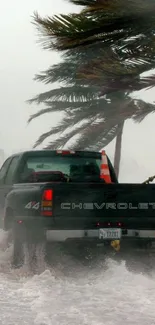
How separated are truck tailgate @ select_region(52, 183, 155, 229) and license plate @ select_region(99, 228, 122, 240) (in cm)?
9

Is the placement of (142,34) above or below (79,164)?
above

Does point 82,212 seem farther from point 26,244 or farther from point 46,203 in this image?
point 26,244

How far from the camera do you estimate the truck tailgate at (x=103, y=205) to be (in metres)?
8.53

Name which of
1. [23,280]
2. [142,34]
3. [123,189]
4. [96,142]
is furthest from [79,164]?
[96,142]

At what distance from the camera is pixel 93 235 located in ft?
28.1

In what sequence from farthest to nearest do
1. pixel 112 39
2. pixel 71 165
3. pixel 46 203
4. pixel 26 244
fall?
pixel 112 39
pixel 71 165
pixel 26 244
pixel 46 203

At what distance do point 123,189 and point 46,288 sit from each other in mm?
1792

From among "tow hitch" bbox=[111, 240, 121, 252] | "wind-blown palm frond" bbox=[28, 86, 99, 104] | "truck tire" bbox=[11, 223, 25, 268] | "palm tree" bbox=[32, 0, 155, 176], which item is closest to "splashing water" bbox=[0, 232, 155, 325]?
"truck tire" bbox=[11, 223, 25, 268]

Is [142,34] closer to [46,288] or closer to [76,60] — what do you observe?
[46,288]

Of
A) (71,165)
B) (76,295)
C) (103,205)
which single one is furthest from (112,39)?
(76,295)

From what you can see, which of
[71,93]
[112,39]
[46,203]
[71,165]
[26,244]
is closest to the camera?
[46,203]

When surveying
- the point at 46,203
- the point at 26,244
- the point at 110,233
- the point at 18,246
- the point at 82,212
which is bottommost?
the point at 18,246

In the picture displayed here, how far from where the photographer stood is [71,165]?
1080cm

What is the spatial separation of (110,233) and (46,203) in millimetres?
972
